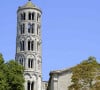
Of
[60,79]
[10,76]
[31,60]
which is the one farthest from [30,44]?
[10,76]

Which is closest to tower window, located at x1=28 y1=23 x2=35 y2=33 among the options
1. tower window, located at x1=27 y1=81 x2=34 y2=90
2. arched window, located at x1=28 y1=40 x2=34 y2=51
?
arched window, located at x1=28 y1=40 x2=34 y2=51

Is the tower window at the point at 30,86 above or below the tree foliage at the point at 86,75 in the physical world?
above

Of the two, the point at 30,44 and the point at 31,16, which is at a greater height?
the point at 31,16

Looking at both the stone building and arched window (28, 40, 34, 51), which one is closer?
the stone building

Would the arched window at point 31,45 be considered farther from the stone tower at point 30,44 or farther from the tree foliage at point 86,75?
the tree foliage at point 86,75

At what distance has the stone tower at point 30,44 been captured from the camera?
88688mm

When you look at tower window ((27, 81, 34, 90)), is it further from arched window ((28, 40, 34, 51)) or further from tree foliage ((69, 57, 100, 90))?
tree foliage ((69, 57, 100, 90))

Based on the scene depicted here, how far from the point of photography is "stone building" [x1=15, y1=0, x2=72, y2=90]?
88.7 metres

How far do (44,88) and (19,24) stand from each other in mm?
12964

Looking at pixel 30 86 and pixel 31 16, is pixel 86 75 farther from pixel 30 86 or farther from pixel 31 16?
pixel 31 16

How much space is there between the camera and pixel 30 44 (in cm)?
9075

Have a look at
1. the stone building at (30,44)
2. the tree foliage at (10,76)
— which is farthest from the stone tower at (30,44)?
the tree foliage at (10,76)

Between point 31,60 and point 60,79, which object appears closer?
point 60,79

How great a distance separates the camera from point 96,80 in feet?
132
